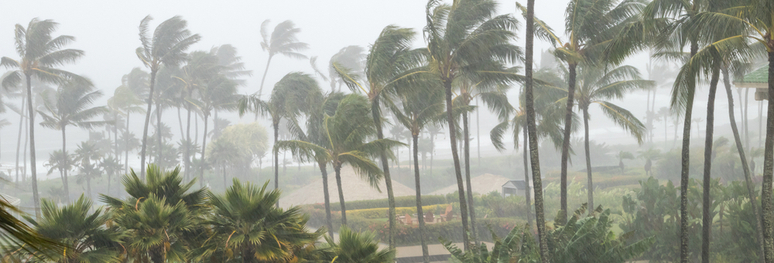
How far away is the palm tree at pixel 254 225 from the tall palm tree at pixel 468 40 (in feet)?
25.8

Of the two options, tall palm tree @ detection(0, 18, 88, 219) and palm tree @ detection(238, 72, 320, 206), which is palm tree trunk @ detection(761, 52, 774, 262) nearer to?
palm tree @ detection(238, 72, 320, 206)

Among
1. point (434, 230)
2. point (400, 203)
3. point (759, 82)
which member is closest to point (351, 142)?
point (434, 230)

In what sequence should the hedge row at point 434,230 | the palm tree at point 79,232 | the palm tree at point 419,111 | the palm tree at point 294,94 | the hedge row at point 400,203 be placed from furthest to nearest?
1. the hedge row at point 400,203
2. the hedge row at point 434,230
3. the palm tree at point 294,94
4. the palm tree at point 419,111
5. the palm tree at point 79,232

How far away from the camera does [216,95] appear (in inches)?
1670

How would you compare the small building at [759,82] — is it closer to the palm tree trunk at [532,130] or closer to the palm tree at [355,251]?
the palm tree trunk at [532,130]

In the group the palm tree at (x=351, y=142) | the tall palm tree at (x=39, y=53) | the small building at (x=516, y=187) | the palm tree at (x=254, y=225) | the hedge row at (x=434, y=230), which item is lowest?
the hedge row at (x=434, y=230)

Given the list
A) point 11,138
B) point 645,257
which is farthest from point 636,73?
point 11,138

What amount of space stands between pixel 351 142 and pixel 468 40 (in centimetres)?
522

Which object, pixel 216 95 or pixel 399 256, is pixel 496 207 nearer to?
pixel 399 256

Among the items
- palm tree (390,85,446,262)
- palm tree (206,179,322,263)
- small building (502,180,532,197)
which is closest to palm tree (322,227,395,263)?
palm tree (206,179,322,263)

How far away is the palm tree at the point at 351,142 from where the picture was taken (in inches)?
613

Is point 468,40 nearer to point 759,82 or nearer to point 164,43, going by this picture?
point 759,82

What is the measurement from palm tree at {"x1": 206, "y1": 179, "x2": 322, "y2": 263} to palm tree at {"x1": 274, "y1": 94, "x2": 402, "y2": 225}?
25.1ft

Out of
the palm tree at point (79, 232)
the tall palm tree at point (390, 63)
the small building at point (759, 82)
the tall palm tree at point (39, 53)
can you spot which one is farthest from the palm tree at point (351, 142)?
the tall palm tree at point (39, 53)
